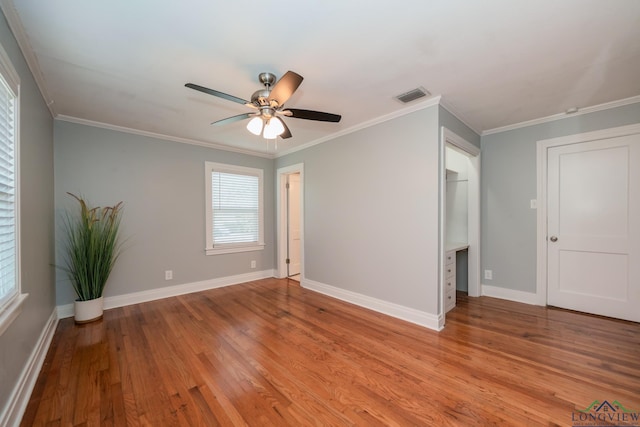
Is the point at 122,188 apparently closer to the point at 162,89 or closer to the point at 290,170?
the point at 162,89

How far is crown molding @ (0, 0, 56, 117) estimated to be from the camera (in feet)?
4.90

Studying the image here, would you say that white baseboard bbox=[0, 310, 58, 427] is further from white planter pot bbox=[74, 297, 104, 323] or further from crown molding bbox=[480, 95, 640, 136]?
crown molding bbox=[480, 95, 640, 136]

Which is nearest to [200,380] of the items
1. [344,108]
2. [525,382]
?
[525,382]

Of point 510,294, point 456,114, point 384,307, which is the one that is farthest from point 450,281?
point 456,114

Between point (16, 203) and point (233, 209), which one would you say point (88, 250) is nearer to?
point (16, 203)

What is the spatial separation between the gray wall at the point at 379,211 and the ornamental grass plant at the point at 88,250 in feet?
8.47

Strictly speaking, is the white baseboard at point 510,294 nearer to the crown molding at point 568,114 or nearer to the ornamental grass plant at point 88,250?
the crown molding at point 568,114

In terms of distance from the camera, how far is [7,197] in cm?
165

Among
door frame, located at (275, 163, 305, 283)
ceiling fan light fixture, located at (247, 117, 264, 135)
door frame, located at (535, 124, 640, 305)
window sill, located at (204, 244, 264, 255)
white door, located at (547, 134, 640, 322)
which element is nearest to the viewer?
ceiling fan light fixture, located at (247, 117, 264, 135)

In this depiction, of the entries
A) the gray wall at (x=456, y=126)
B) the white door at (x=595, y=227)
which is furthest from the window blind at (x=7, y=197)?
the white door at (x=595, y=227)

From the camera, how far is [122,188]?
11.5 ft

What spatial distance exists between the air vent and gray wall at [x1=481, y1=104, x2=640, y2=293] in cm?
179

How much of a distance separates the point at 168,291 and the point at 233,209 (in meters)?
1.55

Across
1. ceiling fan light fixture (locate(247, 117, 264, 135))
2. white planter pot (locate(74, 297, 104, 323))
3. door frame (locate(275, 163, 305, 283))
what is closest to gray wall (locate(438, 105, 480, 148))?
ceiling fan light fixture (locate(247, 117, 264, 135))
